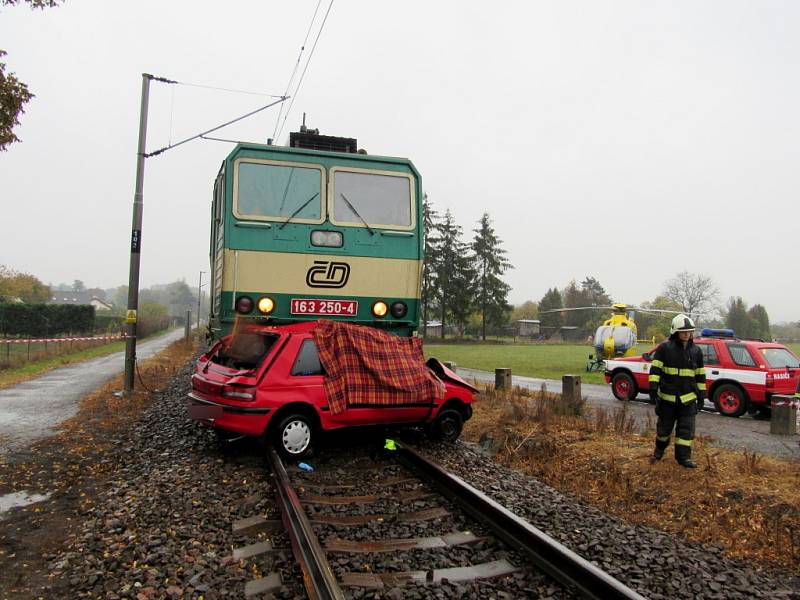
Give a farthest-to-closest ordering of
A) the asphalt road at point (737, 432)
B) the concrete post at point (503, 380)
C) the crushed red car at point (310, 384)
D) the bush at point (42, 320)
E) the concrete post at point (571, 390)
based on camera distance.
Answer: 1. the bush at point (42, 320)
2. the concrete post at point (503, 380)
3. the concrete post at point (571, 390)
4. the asphalt road at point (737, 432)
5. the crushed red car at point (310, 384)

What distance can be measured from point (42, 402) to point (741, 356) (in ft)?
48.9

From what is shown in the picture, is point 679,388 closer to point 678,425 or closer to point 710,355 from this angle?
point 678,425

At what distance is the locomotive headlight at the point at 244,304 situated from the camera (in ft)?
24.7

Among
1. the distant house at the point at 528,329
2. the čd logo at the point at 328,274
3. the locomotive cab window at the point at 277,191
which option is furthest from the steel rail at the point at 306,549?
the distant house at the point at 528,329

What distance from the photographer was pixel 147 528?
4.88 metres

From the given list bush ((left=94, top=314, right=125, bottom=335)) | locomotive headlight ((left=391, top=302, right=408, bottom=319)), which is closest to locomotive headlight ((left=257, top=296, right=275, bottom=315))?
locomotive headlight ((left=391, top=302, right=408, bottom=319))

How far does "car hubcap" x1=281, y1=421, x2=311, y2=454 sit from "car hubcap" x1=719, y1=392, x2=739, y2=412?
10061 millimetres

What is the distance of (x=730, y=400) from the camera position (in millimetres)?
13016

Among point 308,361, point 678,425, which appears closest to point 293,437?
point 308,361

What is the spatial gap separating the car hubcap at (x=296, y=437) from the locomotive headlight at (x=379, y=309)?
179cm

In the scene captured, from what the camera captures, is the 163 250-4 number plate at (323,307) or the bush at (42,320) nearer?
the 163 250-4 number plate at (323,307)

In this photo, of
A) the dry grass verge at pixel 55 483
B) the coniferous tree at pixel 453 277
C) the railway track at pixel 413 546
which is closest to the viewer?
the railway track at pixel 413 546

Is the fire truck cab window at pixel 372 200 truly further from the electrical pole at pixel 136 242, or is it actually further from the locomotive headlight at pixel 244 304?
the electrical pole at pixel 136 242

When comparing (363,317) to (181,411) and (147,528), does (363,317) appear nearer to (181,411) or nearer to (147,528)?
(147,528)
